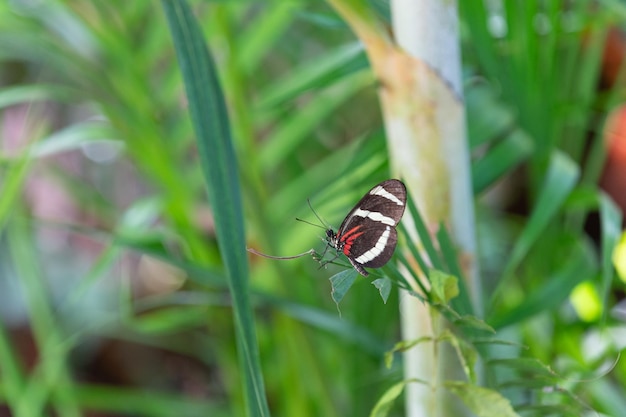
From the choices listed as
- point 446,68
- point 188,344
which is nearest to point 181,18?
point 446,68

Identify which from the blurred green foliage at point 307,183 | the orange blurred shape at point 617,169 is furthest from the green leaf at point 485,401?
the orange blurred shape at point 617,169

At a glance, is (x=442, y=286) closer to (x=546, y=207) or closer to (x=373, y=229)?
(x=373, y=229)

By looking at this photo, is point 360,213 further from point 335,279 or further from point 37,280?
point 37,280

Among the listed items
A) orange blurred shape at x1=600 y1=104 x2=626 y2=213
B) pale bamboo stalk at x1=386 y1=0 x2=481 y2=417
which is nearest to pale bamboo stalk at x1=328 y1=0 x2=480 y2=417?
pale bamboo stalk at x1=386 y1=0 x2=481 y2=417

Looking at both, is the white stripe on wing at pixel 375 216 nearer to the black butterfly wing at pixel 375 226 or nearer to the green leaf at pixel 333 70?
the black butterfly wing at pixel 375 226

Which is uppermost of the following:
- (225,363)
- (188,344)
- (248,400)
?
(248,400)
